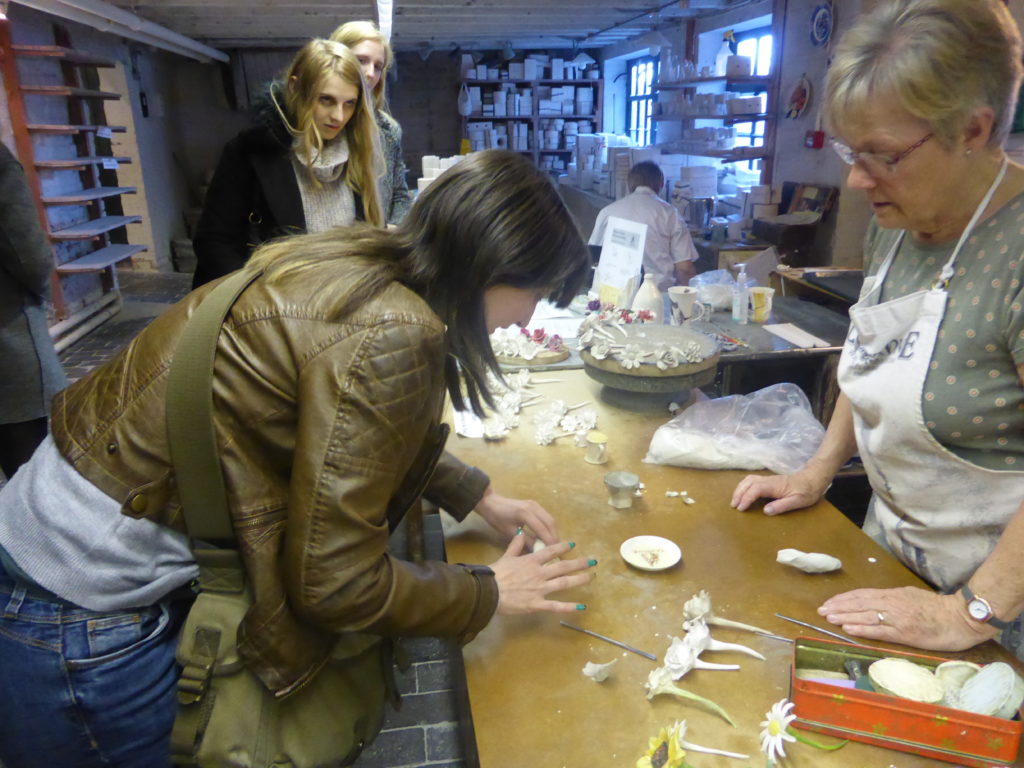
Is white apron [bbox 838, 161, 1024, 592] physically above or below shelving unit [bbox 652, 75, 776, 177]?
below

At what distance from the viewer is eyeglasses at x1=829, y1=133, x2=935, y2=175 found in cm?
119

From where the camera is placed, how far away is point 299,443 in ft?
2.92

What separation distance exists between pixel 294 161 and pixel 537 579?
195cm

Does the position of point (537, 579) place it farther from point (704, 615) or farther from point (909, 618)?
point (909, 618)

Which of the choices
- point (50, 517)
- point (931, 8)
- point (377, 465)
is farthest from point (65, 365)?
point (931, 8)

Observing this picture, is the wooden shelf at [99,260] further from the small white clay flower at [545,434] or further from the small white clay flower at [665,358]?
the small white clay flower at [665,358]

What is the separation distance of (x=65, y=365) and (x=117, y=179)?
375 cm

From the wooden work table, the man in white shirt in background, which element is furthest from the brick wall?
the wooden work table

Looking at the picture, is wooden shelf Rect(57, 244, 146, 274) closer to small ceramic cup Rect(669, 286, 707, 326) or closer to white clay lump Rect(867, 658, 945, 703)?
small ceramic cup Rect(669, 286, 707, 326)

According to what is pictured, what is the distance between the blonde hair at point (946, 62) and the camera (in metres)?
1.11

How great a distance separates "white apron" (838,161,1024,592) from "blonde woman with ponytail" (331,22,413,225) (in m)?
1.95

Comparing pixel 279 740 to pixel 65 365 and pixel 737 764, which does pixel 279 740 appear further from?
pixel 65 365

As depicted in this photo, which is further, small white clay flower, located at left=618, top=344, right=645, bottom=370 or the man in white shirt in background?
the man in white shirt in background

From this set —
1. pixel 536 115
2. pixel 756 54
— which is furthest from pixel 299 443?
pixel 536 115
